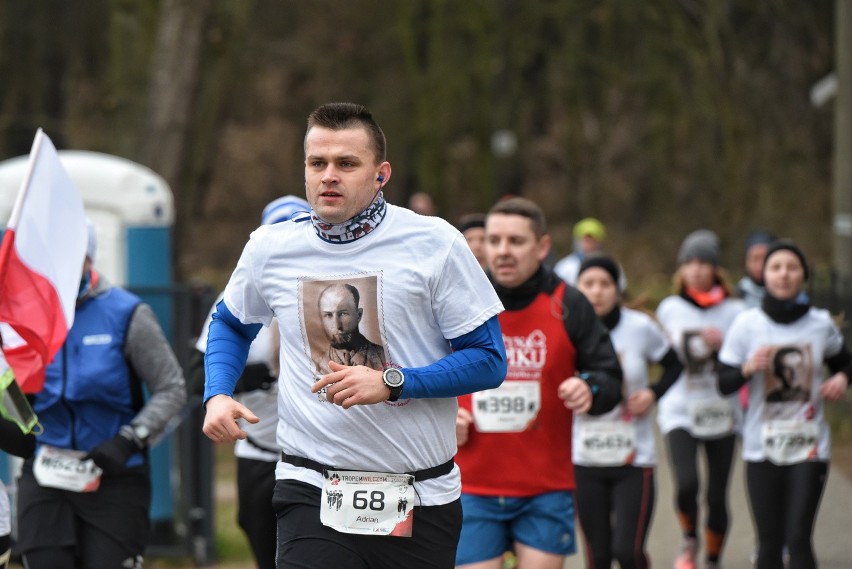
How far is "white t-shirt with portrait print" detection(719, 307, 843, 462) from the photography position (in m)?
7.61

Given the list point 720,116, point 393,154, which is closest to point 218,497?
point 720,116

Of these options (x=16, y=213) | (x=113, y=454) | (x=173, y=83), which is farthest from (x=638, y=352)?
(x=173, y=83)

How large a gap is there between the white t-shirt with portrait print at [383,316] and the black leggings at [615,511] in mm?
3039

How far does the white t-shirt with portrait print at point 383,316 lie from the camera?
4.40 metres

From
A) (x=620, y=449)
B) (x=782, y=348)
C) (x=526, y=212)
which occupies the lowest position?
(x=620, y=449)

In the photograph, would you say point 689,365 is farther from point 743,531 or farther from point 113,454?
point 113,454

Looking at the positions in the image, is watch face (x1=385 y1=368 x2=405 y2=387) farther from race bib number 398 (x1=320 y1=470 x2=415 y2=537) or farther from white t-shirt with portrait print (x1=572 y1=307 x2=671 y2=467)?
white t-shirt with portrait print (x1=572 y1=307 x2=671 y2=467)

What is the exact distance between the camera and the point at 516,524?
629 cm

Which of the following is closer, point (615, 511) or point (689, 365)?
point (615, 511)

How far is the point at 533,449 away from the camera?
6.25 meters

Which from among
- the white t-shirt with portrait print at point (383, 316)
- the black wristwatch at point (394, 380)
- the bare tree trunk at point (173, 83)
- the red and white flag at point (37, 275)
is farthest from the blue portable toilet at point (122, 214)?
the black wristwatch at point (394, 380)

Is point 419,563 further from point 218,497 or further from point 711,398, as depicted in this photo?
point 218,497

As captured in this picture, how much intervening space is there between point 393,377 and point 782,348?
3.93 meters

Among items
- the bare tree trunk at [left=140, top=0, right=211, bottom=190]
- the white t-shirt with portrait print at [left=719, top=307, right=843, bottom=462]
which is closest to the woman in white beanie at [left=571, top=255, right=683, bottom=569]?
the white t-shirt with portrait print at [left=719, top=307, right=843, bottom=462]
